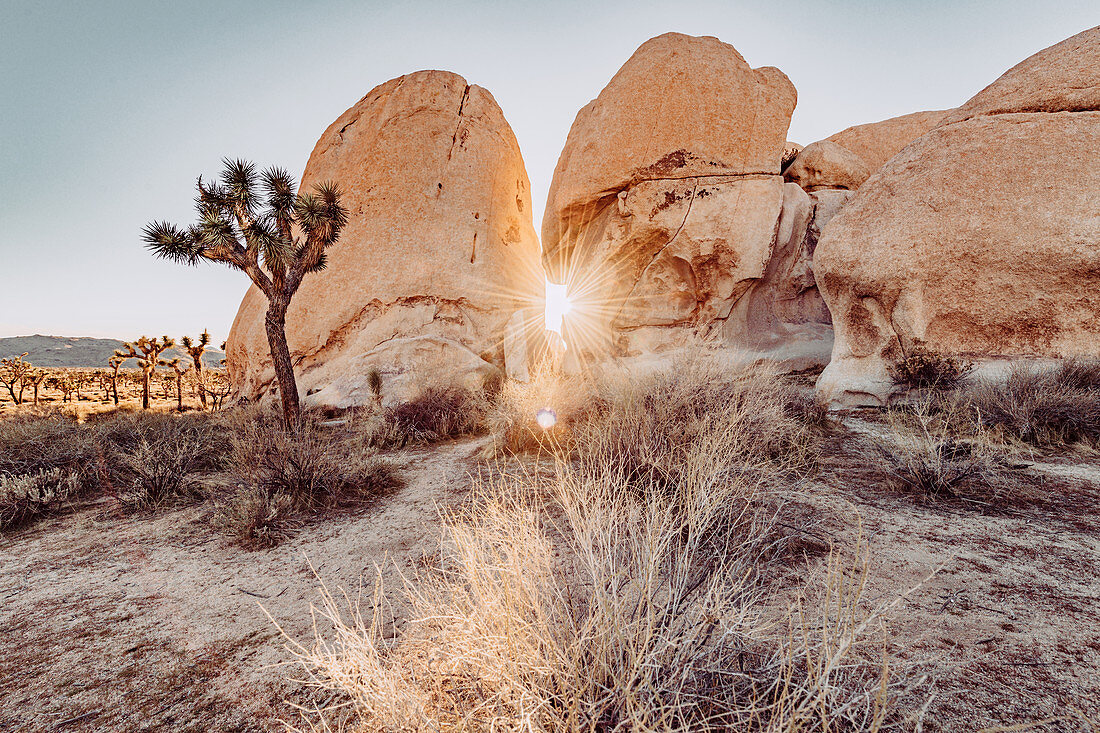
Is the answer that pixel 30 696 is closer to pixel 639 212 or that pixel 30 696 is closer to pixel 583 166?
pixel 639 212

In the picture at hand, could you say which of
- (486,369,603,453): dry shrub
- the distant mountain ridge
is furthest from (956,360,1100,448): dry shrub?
the distant mountain ridge

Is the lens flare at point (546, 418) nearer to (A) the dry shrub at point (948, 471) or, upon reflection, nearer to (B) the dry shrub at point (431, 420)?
(B) the dry shrub at point (431, 420)

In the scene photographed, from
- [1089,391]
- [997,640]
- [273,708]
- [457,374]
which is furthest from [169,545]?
[1089,391]

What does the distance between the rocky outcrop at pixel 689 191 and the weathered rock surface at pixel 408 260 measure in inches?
125

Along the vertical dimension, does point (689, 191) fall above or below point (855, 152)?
below

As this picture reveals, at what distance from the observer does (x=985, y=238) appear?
21.9 feet

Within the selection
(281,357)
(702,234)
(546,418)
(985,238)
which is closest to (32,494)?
(281,357)

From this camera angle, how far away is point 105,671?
2074 mm

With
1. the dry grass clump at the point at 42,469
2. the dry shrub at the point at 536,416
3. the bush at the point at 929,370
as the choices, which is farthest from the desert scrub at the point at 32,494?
the bush at the point at 929,370

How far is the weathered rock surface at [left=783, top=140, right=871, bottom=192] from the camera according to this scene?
11328 millimetres

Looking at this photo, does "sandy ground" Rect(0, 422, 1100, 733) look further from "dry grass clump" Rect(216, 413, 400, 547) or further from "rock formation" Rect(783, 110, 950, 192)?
"rock formation" Rect(783, 110, 950, 192)

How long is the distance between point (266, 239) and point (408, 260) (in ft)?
15.1

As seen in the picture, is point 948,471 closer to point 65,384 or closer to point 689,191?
point 689,191

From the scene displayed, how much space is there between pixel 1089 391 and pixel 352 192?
15.3m
